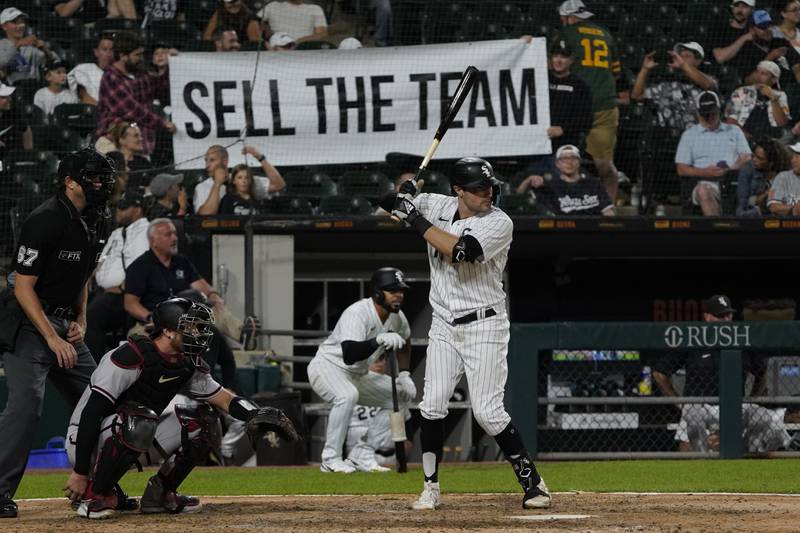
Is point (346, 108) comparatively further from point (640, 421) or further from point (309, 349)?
point (640, 421)

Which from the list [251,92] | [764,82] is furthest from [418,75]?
[764,82]

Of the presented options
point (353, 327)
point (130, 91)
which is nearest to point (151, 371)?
point (353, 327)

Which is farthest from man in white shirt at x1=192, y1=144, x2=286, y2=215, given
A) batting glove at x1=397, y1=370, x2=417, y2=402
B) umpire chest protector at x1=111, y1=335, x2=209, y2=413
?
umpire chest protector at x1=111, y1=335, x2=209, y2=413

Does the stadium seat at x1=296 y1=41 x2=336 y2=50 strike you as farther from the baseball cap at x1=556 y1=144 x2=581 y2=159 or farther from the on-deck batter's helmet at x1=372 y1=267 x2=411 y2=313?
the on-deck batter's helmet at x1=372 y1=267 x2=411 y2=313

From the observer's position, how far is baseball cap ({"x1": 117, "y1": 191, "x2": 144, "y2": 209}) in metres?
10.2

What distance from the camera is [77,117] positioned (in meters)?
11.6

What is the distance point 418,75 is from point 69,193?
20.3 feet

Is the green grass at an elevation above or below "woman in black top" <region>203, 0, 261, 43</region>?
below

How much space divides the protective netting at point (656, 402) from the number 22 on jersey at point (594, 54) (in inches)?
122

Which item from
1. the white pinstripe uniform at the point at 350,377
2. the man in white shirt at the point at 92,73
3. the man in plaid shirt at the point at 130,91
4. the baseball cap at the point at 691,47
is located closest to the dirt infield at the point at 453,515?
the white pinstripe uniform at the point at 350,377

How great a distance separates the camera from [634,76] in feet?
43.6

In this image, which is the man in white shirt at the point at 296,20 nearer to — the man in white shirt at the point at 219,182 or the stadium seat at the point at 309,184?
the stadium seat at the point at 309,184

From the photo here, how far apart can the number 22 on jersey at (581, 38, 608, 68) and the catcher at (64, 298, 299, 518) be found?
23.6 ft

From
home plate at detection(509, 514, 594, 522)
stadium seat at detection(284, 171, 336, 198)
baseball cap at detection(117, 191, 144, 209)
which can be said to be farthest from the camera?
stadium seat at detection(284, 171, 336, 198)
